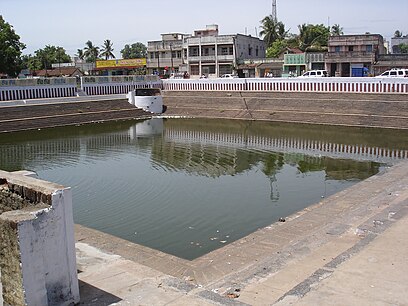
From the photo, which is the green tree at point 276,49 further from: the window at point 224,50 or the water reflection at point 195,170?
the water reflection at point 195,170

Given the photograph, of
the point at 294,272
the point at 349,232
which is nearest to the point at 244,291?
the point at 294,272

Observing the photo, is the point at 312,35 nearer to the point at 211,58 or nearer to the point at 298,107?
the point at 211,58

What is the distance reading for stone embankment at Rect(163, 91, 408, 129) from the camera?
26875 mm

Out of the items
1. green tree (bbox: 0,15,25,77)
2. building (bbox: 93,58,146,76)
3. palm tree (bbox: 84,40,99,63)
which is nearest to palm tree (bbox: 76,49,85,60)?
palm tree (bbox: 84,40,99,63)

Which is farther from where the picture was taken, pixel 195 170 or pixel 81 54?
pixel 81 54

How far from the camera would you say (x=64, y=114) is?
31.4m

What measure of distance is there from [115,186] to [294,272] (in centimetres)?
836

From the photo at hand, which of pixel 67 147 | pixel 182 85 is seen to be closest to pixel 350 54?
pixel 182 85

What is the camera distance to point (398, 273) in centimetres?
721

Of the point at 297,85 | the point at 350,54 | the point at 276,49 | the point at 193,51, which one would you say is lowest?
the point at 297,85

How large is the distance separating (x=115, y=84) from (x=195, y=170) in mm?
22039

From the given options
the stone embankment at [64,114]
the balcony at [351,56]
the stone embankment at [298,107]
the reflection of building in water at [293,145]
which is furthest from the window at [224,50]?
the reflection of building in water at [293,145]

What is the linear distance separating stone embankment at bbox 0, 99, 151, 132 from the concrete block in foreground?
23300mm

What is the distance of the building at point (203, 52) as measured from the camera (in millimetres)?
48281
